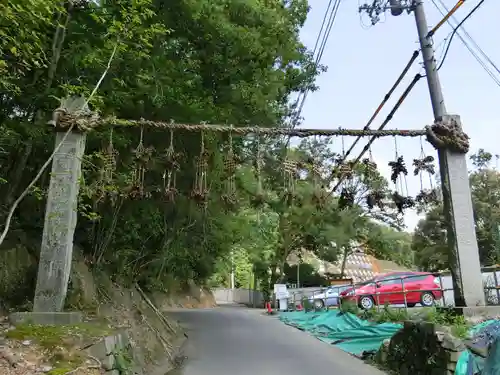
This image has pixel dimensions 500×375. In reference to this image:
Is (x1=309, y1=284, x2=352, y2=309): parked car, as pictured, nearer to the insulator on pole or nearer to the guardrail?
the guardrail

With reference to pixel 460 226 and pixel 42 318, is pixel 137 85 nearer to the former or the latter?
pixel 42 318

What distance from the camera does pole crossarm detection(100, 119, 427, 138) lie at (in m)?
6.90

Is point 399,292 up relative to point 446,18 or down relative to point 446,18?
down

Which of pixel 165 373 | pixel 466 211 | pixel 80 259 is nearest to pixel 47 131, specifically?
pixel 80 259

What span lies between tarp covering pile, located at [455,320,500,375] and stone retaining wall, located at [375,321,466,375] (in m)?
0.33

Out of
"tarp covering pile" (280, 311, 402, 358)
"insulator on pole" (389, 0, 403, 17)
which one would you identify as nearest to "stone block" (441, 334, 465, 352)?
"tarp covering pile" (280, 311, 402, 358)

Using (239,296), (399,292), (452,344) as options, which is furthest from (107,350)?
(239,296)

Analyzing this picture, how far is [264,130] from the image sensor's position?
23.5ft

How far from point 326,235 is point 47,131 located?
1001 inches

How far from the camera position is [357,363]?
27.7 ft

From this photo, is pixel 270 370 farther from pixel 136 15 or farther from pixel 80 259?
pixel 136 15

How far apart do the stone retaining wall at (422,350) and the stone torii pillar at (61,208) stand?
5082 mm

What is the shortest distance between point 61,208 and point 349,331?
25.3 feet

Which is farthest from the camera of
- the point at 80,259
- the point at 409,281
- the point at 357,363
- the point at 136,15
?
the point at 409,281
